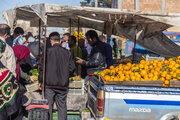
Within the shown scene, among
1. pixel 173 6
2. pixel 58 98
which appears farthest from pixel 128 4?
pixel 58 98

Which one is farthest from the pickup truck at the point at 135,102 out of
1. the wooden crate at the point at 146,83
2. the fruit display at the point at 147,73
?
the fruit display at the point at 147,73

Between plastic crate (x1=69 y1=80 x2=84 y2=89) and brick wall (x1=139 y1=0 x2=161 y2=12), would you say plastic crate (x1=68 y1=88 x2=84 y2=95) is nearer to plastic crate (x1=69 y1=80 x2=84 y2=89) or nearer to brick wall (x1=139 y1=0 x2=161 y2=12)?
plastic crate (x1=69 y1=80 x2=84 y2=89)

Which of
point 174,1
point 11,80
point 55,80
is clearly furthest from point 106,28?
point 174,1

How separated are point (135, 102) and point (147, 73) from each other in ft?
3.26

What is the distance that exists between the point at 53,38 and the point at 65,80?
944mm

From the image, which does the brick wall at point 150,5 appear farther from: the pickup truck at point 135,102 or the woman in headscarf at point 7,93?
the woman in headscarf at point 7,93

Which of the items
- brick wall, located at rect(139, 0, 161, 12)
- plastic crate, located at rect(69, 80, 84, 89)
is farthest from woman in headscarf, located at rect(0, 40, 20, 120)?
brick wall, located at rect(139, 0, 161, 12)

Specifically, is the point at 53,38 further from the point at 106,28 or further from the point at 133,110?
the point at 106,28

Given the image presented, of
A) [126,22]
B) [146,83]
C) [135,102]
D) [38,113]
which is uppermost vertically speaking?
[126,22]

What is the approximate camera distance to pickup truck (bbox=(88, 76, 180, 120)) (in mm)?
4734

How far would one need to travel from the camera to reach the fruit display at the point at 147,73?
5320mm

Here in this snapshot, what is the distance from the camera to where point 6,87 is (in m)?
4.23

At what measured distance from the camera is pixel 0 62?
4.17 meters

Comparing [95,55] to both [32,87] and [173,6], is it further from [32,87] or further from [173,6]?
[173,6]
